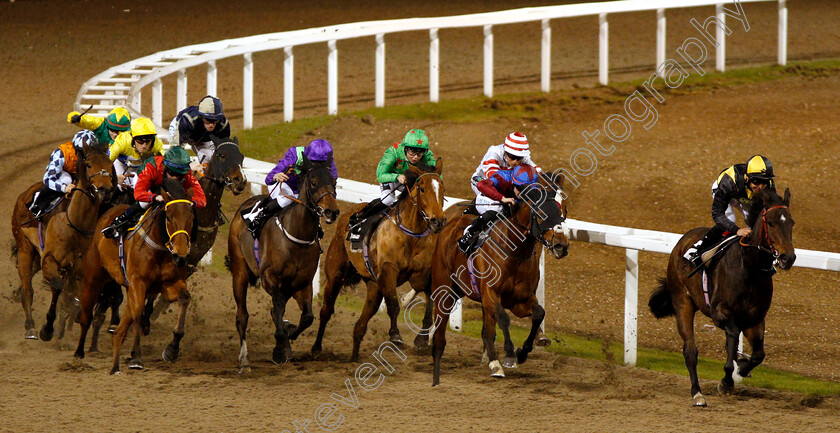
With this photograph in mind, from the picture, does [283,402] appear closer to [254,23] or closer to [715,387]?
[715,387]

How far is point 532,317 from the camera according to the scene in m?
8.25

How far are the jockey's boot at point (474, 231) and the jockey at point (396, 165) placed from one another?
2.18 ft

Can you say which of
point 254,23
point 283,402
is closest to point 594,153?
point 283,402

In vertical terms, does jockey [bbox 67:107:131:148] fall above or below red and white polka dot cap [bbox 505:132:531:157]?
above

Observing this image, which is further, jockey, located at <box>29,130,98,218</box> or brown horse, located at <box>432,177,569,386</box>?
jockey, located at <box>29,130,98,218</box>

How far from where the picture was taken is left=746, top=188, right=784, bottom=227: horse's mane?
7352 mm

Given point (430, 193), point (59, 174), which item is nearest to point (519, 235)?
point (430, 193)

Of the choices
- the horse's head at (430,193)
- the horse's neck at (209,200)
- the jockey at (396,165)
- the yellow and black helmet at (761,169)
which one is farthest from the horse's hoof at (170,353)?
the yellow and black helmet at (761,169)

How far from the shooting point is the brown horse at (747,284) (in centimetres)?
725

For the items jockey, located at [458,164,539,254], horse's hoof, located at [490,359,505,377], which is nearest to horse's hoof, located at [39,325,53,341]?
jockey, located at [458,164,539,254]

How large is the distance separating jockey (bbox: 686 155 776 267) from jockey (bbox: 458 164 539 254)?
1.34 m

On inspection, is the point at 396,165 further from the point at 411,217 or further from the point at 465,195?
the point at 465,195

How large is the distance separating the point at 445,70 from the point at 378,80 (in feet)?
10.3

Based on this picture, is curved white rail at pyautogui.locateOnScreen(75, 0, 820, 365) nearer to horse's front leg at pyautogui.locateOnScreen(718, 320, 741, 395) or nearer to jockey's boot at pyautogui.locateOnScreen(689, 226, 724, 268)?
jockey's boot at pyautogui.locateOnScreen(689, 226, 724, 268)
